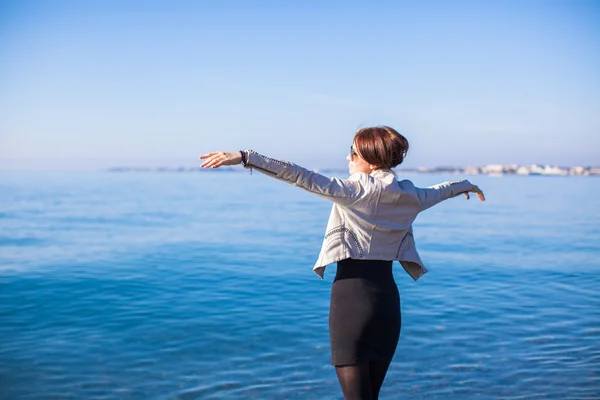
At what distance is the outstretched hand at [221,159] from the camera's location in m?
2.41

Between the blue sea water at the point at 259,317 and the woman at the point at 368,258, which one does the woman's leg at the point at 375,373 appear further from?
the blue sea water at the point at 259,317

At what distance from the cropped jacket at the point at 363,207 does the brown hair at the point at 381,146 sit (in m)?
0.05

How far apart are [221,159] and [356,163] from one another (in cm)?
69

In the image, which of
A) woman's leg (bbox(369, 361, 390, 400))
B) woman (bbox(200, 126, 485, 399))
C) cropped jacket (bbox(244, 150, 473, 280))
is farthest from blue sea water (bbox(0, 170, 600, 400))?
cropped jacket (bbox(244, 150, 473, 280))

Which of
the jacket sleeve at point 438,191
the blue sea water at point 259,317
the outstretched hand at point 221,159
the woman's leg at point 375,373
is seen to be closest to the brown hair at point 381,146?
the jacket sleeve at point 438,191

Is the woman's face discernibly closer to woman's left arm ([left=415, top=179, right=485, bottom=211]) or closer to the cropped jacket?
the cropped jacket

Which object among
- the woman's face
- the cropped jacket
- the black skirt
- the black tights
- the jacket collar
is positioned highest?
the woman's face

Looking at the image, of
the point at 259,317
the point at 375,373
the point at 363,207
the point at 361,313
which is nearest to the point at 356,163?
the point at 363,207

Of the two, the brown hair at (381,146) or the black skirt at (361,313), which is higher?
the brown hair at (381,146)

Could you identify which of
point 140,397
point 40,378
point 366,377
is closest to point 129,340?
point 40,378

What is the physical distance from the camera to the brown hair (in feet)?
8.84

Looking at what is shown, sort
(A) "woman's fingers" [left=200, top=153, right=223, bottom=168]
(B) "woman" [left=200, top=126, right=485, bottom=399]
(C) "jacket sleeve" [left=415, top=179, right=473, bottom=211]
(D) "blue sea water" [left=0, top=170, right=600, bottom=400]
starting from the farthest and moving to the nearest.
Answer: (D) "blue sea water" [left=0, top=170, right=600, bottom=400], (C) "jacket sleeve" [left=415, top=179, right=473, bottom=211], (B) "woman" [left=200, top=126, right=485, bottom=399], (A) "woman's fingers" [left=200, top=153, right=223, bottom=168]

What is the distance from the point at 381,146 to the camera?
8.84 feet

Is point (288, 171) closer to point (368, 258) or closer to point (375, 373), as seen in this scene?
point (368, 258)
